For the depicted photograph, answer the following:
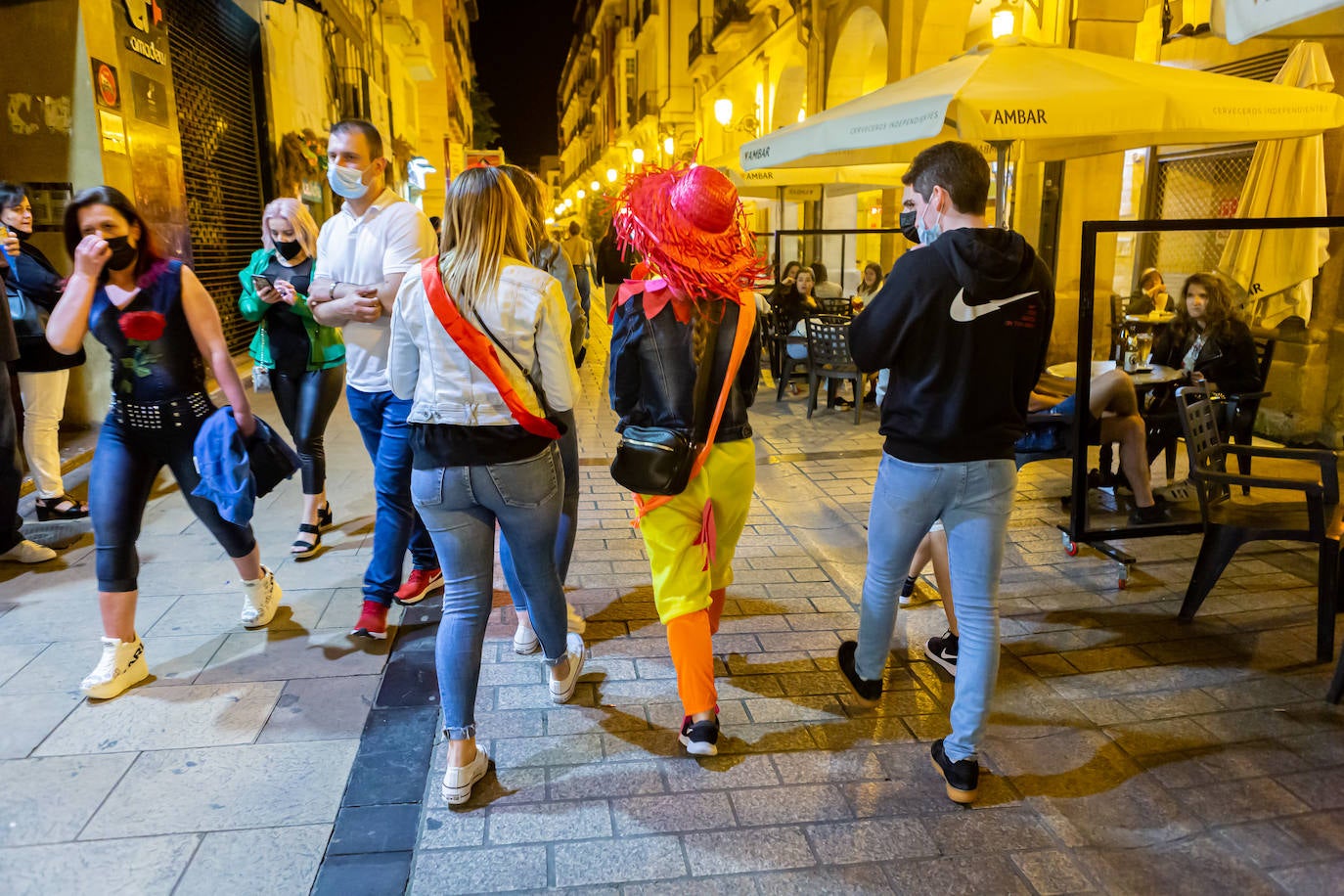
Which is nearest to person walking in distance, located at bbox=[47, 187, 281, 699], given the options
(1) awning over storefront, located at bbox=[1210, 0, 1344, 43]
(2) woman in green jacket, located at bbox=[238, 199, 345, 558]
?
(2) woman in green jacket, located at bbox=[238, 199, 345, 558]

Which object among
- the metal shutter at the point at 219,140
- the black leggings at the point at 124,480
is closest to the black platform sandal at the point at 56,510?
the black leggings at the point at 124,480

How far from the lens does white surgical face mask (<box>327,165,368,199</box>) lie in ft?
12.9

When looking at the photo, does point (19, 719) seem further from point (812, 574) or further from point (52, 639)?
point (812, 574)

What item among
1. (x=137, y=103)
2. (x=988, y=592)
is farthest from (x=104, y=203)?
(x=137, y=103)

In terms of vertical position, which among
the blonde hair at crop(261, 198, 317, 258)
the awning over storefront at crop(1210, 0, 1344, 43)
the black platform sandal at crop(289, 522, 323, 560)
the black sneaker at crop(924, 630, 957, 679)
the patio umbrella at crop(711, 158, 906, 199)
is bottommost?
the black sneaker at crop(924, 630, 957, 679)

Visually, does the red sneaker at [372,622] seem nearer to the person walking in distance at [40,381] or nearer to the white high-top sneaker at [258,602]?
the white high-top sneaker at [258,602]

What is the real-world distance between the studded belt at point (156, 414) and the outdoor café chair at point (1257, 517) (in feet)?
14.2

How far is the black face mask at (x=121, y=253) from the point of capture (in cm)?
344

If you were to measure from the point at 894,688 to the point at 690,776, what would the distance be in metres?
1.03

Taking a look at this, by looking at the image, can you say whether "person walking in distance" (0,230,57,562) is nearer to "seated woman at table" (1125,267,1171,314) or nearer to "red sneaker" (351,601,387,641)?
"red sneaker" (351,601,387,641)

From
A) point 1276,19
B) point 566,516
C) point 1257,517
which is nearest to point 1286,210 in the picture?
point 1257,517

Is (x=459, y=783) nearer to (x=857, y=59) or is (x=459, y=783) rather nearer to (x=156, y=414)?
(x=156, y=414)

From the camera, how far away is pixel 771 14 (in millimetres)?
18859

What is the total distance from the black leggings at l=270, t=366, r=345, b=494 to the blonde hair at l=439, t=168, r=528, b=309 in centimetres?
258
